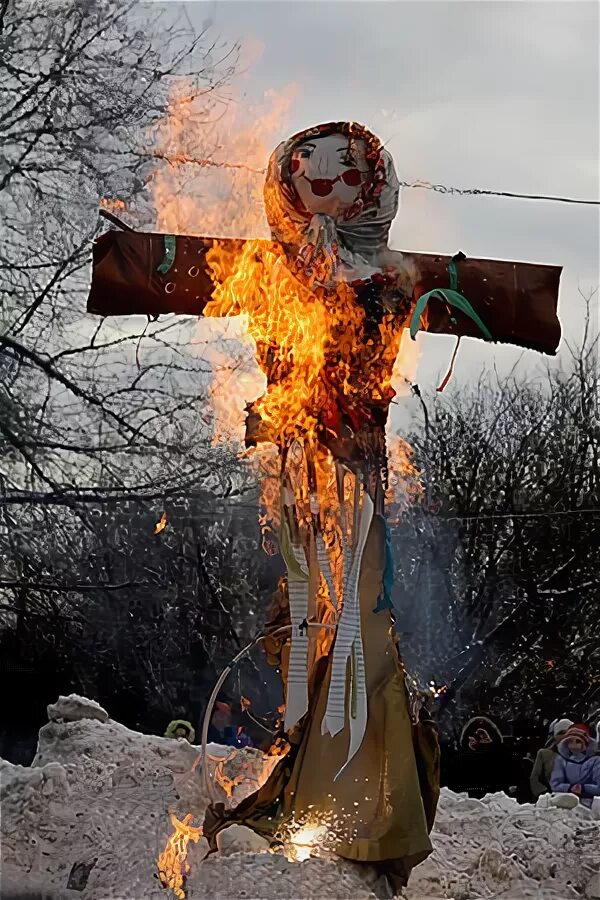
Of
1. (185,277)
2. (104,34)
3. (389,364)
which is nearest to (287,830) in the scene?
(389,364)

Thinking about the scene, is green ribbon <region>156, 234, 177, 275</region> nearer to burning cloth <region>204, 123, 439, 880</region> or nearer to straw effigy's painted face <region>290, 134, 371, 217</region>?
burning cloth <region>204, 123, 439, 880</region>

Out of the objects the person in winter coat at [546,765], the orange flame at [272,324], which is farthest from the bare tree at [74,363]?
the person in winter coat at [546,765]

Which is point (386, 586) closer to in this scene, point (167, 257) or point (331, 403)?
point (331, 403)

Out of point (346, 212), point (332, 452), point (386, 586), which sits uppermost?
point (346, 212)

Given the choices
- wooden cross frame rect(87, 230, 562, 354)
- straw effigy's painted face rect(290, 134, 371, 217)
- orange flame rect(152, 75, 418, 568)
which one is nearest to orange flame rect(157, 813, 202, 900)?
orange flame rect(152, 75, 418, 568)

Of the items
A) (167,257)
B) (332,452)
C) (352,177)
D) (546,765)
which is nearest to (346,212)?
(352,177)

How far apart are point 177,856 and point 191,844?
60 millimetres

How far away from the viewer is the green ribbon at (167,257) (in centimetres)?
405

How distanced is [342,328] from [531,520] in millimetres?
4954

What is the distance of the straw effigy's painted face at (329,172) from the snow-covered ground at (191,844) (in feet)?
6.76

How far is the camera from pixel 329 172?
395 cm

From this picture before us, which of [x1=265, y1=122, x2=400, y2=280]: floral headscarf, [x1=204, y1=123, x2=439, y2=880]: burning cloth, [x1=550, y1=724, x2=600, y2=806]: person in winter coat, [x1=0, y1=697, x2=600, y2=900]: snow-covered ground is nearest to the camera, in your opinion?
[x1=0, y1=697, x2=600, y2=900]: snow-covered ground

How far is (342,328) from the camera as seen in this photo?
3.95m

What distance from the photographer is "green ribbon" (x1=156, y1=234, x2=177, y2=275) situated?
4.05 meters
